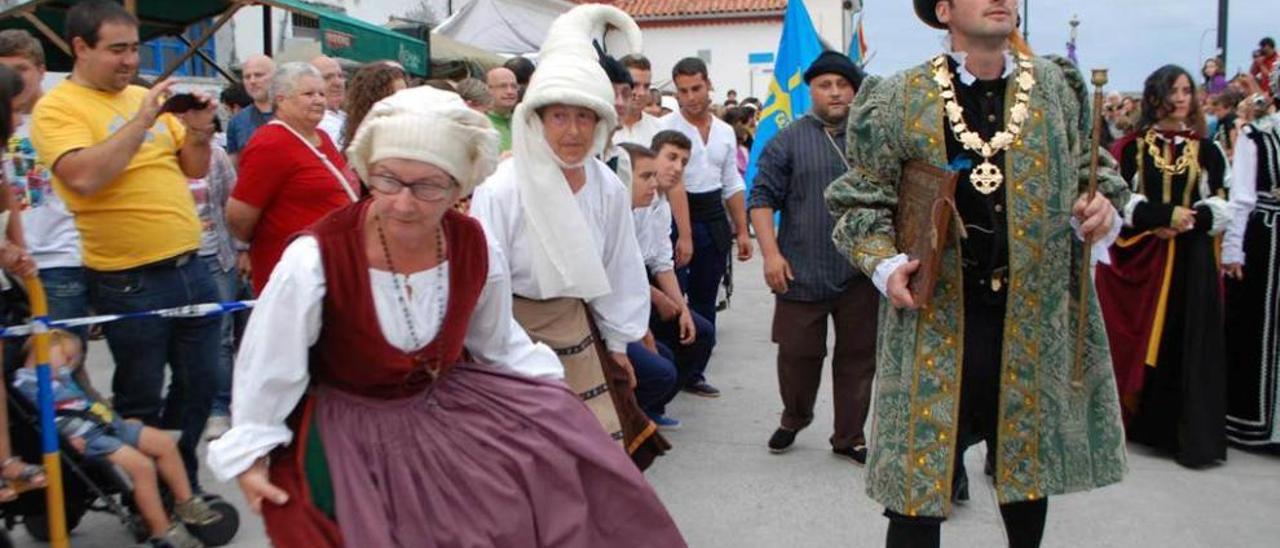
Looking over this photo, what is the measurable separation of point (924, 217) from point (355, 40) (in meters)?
8.57

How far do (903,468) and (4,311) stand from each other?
9.39ft

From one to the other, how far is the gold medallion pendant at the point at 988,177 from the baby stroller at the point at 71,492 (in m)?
2.92

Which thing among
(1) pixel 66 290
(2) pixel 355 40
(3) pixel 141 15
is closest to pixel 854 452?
(1) pixel 66 290

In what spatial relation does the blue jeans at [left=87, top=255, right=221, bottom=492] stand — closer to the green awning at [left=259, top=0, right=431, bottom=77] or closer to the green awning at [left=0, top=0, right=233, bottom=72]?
the green awning at [left=0, top=0, right=233, bottom=72]

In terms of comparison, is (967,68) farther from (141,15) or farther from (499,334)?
(141,15)

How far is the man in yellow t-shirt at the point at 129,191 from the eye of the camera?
4125 millimetres

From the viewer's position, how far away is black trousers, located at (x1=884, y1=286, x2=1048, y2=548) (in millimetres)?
3176

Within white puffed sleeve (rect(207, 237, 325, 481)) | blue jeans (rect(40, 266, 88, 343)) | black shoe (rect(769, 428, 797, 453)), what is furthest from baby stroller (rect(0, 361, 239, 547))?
black shoe (rect(769, 428, 797, 453))

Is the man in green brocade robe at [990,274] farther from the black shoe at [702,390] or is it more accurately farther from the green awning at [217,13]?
the green awning at [217,13]

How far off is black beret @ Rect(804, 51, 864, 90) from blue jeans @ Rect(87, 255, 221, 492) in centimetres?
269

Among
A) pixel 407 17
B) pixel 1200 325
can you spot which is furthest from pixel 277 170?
pixel 407 17

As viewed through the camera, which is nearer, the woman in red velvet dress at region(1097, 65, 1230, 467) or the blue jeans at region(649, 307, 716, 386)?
the woman in red velvet dress at region(1097, 65, 1230, 467)

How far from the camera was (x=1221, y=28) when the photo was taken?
16.9 m

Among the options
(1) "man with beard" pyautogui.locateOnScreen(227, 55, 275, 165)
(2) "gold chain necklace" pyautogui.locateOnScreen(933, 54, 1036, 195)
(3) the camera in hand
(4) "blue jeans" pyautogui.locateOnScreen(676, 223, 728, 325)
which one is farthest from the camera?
(4) "blue jeans" pyautogui.locateOnScreen(676, 223, 728, 325)
